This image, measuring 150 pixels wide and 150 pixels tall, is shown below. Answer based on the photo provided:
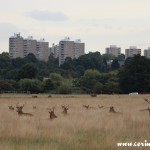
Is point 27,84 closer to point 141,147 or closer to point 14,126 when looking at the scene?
point 14,126

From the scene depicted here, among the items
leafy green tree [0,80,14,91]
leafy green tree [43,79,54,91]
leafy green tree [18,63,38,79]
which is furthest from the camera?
leafy green tree [18,63,38,79]

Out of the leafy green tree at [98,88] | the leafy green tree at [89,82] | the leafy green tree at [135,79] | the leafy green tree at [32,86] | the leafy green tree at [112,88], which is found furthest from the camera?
the leafy green tree at [89,82]

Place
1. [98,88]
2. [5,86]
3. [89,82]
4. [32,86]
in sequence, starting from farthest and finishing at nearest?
1. [89,82]
2. [98,88]
3. [5,86]
4. [32,86]

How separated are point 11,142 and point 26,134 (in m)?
1.97

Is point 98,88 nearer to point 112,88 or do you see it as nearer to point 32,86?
point 112,88

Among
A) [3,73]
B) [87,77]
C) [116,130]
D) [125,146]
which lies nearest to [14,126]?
[116,130]

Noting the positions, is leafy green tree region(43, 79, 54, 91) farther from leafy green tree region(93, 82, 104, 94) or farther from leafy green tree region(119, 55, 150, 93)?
leafy green tree region(119, 55, 150, 93)

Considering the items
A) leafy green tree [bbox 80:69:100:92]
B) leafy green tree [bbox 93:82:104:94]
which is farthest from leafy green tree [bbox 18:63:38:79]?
leafy green tree [bbox 93:82:104:94]

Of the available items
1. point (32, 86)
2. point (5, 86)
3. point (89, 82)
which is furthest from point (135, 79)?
point (5, 86)

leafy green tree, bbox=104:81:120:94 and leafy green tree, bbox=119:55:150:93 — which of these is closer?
leafy green tree, bbox=119:55:150:93

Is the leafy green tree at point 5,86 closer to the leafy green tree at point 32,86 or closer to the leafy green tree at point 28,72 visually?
the leafy green tree at point 32,86

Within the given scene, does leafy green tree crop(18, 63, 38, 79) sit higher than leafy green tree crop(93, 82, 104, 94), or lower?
higher

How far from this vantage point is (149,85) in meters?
94.0

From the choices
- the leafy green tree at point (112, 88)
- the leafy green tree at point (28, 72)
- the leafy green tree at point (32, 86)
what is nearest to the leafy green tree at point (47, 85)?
the leafy green tree at point (32, 86)
